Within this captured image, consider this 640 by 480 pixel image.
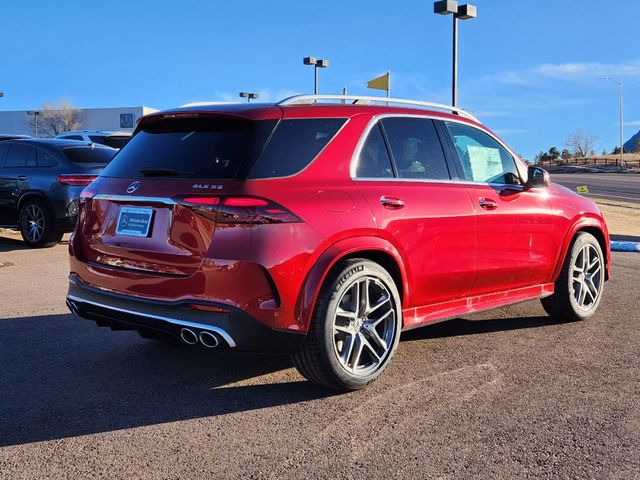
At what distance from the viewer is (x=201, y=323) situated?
3.47 meters

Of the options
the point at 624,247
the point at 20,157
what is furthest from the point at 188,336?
the point at 624,247

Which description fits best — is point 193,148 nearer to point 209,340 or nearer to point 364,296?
point 209,340

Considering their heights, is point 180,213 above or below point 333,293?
above

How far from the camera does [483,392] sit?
12.8ft

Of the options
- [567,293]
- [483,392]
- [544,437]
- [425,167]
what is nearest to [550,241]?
[567,293]

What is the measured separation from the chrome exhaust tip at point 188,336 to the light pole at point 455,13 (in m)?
12.6

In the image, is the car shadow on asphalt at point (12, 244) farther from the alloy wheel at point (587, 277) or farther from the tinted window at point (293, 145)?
the alloy wheel at point (587, 277)

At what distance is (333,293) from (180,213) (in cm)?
99

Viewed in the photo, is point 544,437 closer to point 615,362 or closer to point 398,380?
point 398,380

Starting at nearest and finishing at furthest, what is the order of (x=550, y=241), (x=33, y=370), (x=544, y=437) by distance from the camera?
(x=544, y=437) < (x=33, y=370) < (x=550, y=241)

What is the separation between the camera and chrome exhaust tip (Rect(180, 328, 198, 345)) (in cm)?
351

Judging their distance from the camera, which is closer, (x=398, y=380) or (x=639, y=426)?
(x=639, y=426)

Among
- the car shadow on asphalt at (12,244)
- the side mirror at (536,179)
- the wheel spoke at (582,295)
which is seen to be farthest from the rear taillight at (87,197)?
the car shadow on asphalt at (12,244)

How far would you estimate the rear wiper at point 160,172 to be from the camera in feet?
12.3
